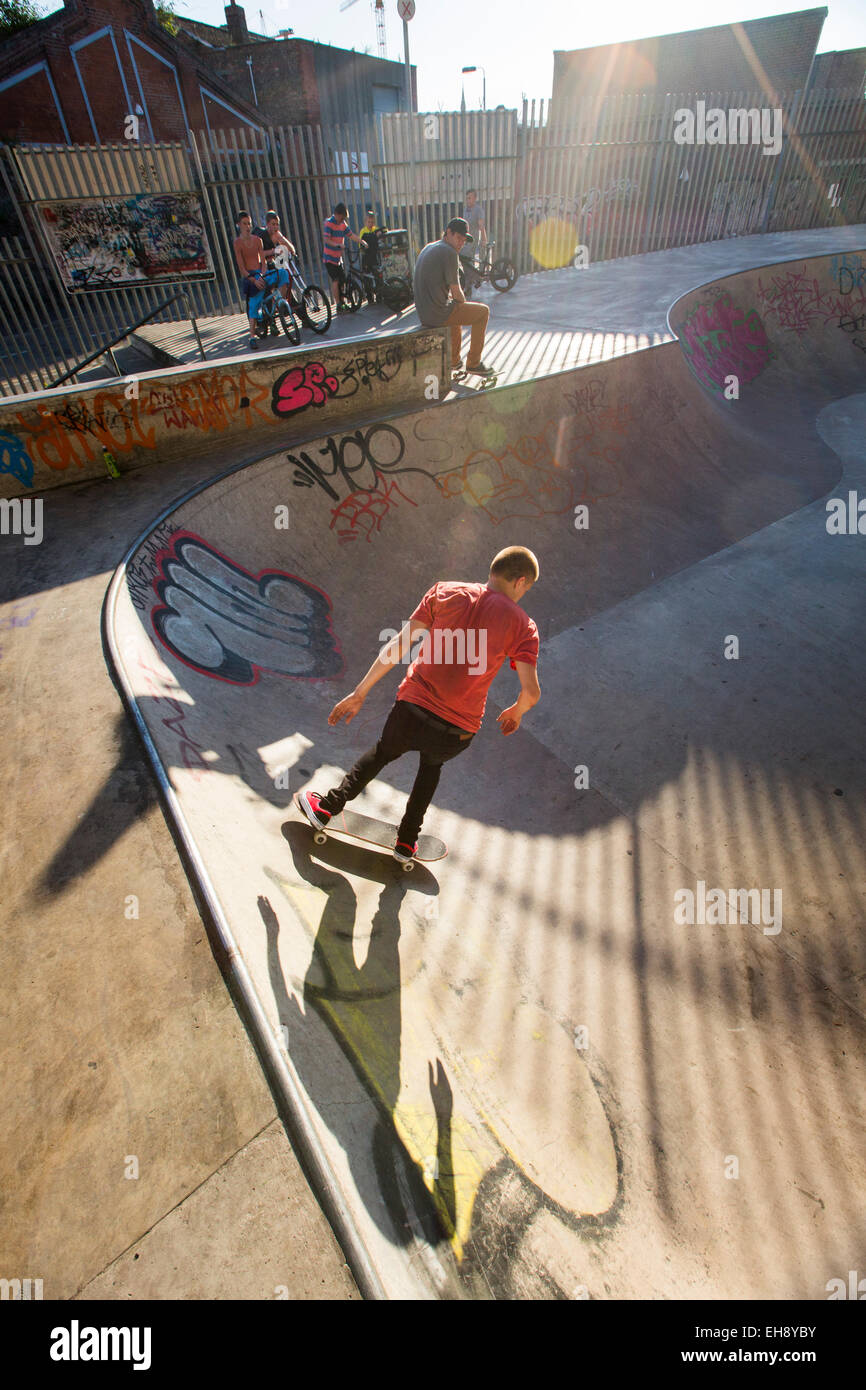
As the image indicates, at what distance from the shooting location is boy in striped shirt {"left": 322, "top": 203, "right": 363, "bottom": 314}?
11.3m

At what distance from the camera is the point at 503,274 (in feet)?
47.8

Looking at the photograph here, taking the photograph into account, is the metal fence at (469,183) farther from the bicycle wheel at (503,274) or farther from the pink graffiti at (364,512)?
the pink graffiti at (364,512)

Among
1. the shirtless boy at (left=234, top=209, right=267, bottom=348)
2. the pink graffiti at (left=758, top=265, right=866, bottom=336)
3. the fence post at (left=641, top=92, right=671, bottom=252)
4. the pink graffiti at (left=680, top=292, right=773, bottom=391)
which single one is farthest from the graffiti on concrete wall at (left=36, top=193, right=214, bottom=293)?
the fence post at (left=641, top=92, right=671, bottom=252)

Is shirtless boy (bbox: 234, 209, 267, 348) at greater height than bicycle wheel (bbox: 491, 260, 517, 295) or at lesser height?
greater

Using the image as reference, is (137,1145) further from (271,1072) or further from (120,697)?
(120,697)

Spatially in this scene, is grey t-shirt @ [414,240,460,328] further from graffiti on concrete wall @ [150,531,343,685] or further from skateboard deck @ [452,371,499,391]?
graffiti on concrete wall @ [150,531,343,685]

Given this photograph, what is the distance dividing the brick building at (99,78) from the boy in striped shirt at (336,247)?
20409 millimetres

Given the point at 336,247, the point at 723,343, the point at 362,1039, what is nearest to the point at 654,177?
the point at 723,343

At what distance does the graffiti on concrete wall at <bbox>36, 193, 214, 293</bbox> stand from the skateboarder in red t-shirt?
11054 mm

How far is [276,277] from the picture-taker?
10281mm

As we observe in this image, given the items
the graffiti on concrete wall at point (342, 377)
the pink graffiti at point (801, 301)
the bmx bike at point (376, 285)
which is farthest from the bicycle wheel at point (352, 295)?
the pink graffiti at point (801, 301)

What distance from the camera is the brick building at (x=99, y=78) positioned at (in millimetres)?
22375

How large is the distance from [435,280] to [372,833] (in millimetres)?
7677
